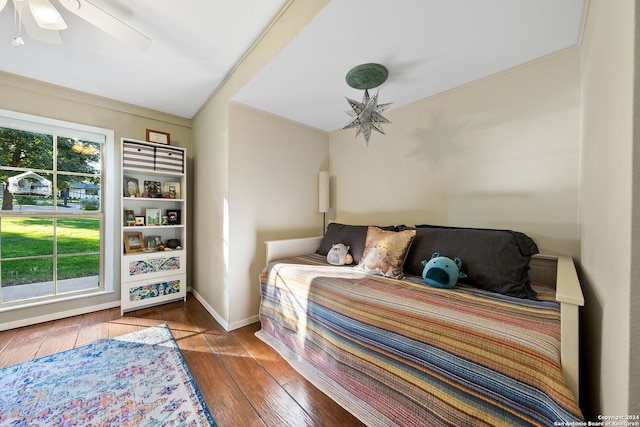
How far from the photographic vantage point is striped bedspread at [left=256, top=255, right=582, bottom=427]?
781mm

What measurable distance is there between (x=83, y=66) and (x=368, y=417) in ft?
11.2

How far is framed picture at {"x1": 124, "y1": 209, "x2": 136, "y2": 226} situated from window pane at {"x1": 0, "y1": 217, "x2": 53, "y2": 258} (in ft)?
2.02

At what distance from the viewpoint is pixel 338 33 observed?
1.34 meters

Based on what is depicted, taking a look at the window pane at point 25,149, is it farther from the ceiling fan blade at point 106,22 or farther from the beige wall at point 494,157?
the beige wall at point 494,157

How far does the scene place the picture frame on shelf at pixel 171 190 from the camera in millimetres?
2938

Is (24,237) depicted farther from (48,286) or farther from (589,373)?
(589,373)

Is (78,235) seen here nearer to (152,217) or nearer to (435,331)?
(152,217)

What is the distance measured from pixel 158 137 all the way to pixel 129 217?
1023 millimetres

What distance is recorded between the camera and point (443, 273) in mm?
1356

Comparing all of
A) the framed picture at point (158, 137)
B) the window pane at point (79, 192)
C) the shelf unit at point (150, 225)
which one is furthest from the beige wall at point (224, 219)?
the window pane at point (79, 192)

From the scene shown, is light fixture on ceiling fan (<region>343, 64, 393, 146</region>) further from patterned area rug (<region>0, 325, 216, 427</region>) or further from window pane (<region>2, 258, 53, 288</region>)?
window pane (<region>2, 258, 53, 288</region>)

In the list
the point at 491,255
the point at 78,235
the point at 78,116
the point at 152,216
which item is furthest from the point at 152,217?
the point at 491,255

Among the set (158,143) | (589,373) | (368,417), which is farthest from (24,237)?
(589,373)

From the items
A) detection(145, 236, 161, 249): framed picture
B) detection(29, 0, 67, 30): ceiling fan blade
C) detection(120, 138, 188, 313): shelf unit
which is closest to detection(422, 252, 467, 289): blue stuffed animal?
detection(29, 0, 67, 30): ceiling fan blade
